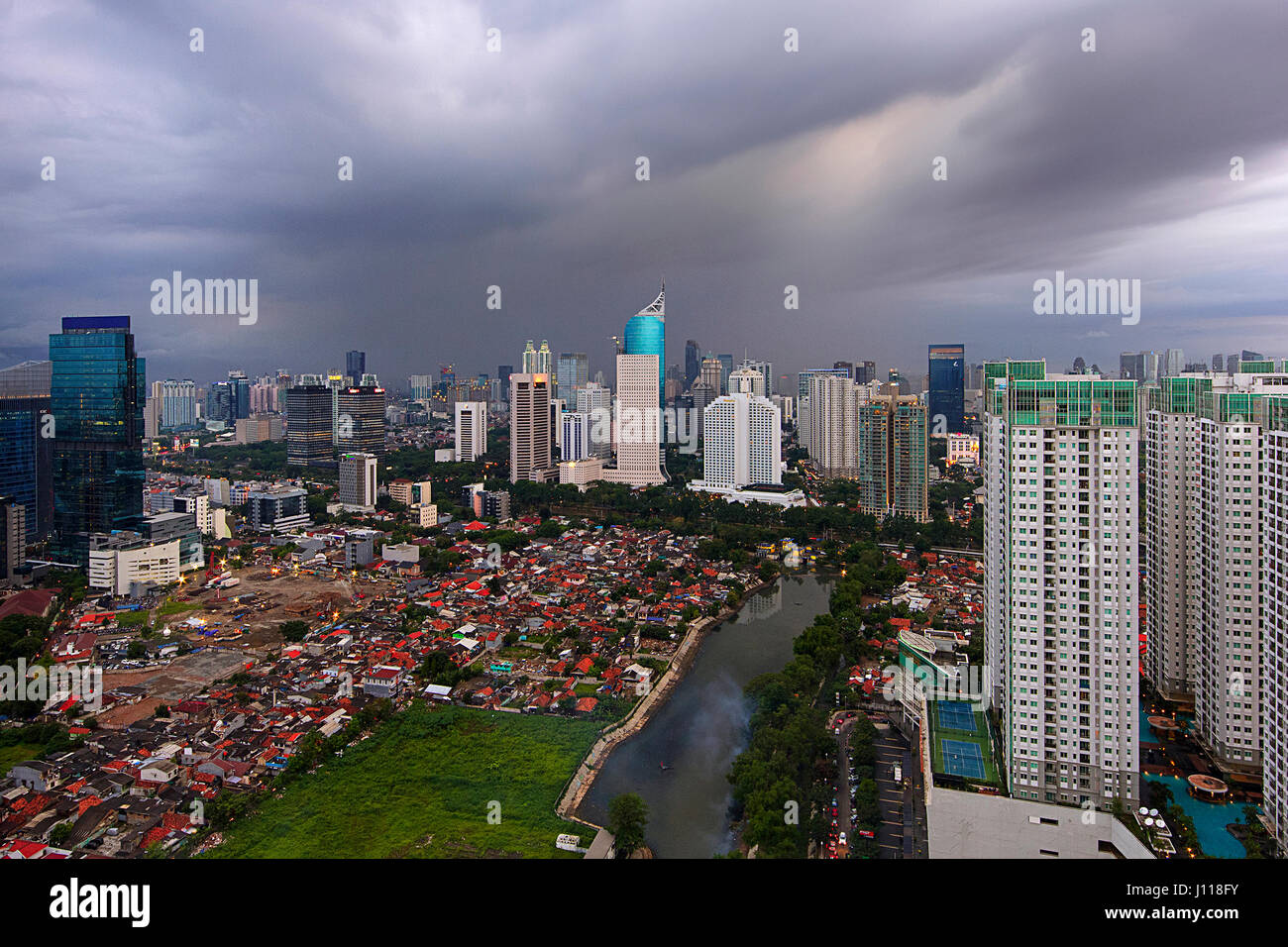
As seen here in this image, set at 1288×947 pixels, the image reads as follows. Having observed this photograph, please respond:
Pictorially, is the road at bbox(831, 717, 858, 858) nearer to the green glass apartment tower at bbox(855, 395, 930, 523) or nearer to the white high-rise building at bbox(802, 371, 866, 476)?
the green glass apartment tower at bbox(855, 395, 930, 523)

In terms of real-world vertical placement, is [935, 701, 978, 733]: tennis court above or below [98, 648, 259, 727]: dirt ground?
above

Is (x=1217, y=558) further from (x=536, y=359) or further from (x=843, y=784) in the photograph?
(x=536, y=359)

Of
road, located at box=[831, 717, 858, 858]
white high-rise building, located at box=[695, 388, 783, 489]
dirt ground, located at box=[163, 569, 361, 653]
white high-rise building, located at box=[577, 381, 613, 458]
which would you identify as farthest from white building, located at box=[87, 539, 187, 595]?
white high-rise building, located at box=[577, 381, 613, 458]

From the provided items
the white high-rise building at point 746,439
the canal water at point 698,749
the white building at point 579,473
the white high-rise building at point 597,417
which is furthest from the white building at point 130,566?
the white high-rise building at point 597,417

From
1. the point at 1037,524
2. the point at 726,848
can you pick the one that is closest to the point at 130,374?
the point at 726,848

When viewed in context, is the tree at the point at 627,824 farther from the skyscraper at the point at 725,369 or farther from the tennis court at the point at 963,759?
the skyscraper at the point at 725,369

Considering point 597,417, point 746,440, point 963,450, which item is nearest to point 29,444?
point 746,440
